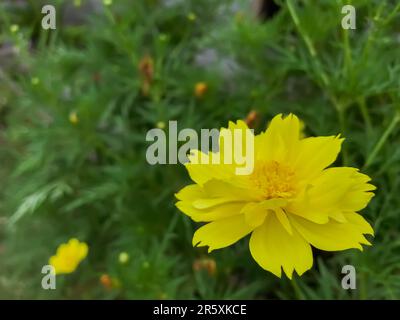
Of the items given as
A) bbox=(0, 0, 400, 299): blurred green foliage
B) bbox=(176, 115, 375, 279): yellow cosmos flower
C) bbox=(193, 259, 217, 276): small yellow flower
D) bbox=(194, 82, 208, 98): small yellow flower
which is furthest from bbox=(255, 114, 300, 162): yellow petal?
bbox=(194, 82, 208, 98): small yellow flower

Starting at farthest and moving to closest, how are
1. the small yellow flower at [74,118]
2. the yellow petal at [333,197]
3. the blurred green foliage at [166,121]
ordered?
1. the small yellow flower at [74,118]
2. the blurred green foliage at [166,121]
3. the yellow petal at [333,197]

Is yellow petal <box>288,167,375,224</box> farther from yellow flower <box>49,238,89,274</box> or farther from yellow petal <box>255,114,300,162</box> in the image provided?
yellow flower <box>49,238,89,274</box>

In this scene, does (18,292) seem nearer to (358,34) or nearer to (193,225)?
(193,225)

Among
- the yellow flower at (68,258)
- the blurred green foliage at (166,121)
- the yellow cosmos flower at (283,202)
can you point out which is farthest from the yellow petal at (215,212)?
the yellow flower at (68,258)

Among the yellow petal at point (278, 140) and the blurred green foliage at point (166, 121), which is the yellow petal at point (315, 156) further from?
the blurred green foliage at point (166, 121)

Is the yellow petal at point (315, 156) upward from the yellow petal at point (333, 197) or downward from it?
upward
